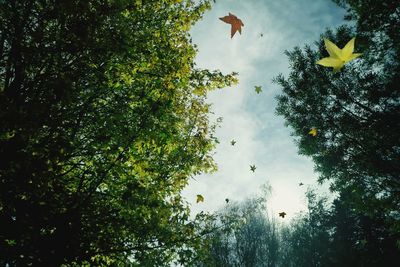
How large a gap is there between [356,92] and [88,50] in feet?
39.1

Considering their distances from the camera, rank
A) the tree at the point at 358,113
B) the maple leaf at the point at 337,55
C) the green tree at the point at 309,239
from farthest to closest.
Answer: the green tree at the point at 309,239 → the tree at the point at 358,113 → the maple leaf at the point at 337,55

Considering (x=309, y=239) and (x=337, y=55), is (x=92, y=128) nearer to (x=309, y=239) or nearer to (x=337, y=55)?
(x=337, y=55)

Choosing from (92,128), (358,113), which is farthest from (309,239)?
(92,128)

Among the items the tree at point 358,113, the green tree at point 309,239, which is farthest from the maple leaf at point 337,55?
the green tree at point 309,239

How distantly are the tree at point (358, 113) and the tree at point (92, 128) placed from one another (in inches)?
310

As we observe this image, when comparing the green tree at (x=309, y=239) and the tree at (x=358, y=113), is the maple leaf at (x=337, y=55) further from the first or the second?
the green tree at (x=309, y=239)

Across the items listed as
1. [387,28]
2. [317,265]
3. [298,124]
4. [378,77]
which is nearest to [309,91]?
[298,124]

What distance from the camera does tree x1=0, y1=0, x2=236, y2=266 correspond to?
371 centimetres

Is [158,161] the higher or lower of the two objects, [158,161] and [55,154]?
the higher

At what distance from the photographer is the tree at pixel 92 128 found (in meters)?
3.71

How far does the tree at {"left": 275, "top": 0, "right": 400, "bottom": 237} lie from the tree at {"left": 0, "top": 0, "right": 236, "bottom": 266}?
787 centimetres

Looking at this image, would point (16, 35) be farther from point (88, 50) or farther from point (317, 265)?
point (317, 265)

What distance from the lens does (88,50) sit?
4.38m

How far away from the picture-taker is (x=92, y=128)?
18.1ft
